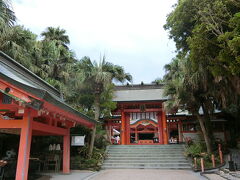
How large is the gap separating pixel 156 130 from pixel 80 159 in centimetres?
939

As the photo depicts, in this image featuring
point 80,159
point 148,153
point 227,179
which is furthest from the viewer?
point 148,153

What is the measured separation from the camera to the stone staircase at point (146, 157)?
10516mm

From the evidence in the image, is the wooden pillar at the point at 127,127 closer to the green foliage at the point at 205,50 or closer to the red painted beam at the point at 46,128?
the green foliage at the point at 205,50

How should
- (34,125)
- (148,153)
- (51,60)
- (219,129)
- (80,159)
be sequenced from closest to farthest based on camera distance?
(34,125), (80,159), (148,153), (51,60), (219,129)

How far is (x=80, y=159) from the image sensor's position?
10180mm

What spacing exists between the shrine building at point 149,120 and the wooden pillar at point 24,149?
36.9 feet

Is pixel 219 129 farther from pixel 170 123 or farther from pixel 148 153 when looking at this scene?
pixel 148 153

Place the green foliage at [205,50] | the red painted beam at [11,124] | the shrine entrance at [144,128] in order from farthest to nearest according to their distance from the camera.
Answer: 1. the shrine entrance at [144,128]
2. the green foliage at [205,50]
3. the red painted beam at [11,124]

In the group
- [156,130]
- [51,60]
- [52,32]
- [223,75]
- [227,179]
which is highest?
[52,32]

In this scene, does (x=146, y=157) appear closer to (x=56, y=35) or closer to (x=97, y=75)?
(x=97, y=75)

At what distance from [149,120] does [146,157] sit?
5732mm

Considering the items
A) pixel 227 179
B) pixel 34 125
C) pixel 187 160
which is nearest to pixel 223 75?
pixel 227 179

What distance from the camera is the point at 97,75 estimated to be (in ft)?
34.7

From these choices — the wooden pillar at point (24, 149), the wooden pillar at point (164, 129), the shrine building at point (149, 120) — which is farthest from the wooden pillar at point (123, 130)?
the wooden pillar at point (24, 149)
